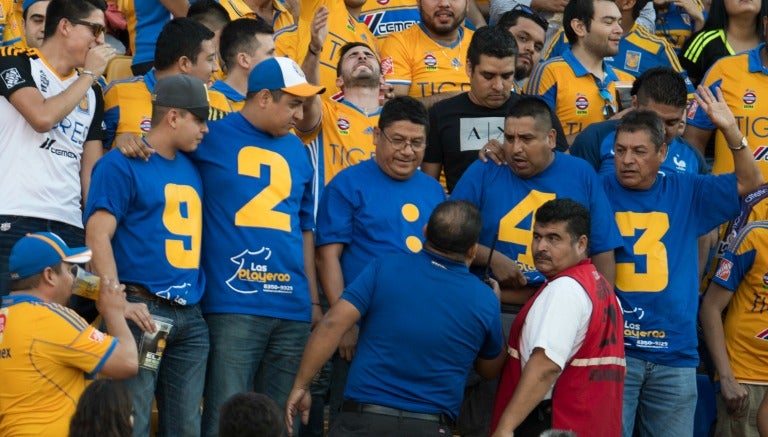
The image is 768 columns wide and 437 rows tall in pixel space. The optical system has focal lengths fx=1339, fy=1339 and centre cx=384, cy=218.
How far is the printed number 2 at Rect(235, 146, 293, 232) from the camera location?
23.8 ft

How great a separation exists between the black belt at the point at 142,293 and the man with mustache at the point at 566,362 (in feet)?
5.95

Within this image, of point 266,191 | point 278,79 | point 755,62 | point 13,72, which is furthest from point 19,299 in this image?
point 755,62

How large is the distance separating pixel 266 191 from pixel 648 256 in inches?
94.8

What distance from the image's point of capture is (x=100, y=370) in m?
6.32

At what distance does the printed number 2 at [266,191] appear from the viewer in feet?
23.8

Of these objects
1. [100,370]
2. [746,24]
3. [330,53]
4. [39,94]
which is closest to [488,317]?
[100,370]

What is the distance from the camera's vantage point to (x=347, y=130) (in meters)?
8.90

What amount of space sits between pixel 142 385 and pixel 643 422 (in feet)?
10.3

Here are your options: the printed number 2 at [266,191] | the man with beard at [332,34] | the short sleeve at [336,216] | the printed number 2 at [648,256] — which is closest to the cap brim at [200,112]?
the printed number 2 at [266,191]

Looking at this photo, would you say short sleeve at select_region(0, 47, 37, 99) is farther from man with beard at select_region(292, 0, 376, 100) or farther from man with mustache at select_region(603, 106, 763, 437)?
man with mustache at select_region(603, 106, 763, 437)

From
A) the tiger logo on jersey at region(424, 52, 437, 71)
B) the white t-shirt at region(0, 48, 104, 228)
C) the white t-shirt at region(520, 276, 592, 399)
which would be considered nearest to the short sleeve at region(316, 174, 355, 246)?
the white t-shirt at region(520, 276, 592, 399)

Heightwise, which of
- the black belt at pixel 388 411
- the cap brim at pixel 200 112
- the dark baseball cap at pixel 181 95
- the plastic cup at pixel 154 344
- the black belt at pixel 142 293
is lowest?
the black belt at pixel 388 411

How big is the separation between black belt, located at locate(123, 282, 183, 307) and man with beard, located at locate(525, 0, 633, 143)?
4043mm

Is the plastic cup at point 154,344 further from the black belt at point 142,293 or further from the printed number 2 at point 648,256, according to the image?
the printed number 2 at point 648,256
